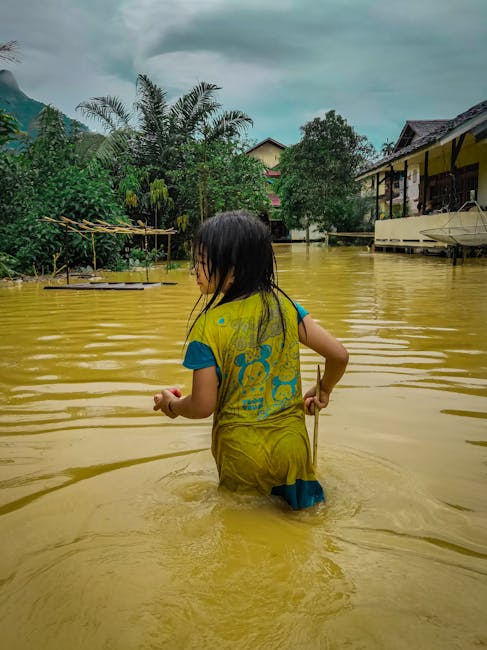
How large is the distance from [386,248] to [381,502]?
2489 cm

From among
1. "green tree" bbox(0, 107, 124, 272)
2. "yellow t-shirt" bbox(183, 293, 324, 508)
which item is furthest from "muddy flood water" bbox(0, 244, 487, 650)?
"green tree" bbox(0, 107, 124, 272)

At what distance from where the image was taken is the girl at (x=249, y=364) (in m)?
1.96

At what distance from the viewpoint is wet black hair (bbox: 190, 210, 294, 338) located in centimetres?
195

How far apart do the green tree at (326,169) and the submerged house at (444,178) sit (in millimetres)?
6699

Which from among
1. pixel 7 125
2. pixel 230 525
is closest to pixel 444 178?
pixel 7 125

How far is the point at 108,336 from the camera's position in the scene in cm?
564

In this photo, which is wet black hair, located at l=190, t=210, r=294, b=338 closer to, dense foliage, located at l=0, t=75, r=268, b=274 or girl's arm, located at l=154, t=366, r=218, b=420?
girl's arm, located at l=154, t=366, r=218, b=420

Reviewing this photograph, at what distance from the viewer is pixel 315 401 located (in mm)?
2246

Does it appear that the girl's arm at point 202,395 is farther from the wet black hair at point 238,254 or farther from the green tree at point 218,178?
the green tree at point 218,178

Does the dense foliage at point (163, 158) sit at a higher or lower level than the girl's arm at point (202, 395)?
higher

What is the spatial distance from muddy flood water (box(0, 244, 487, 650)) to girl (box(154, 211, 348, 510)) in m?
0.15

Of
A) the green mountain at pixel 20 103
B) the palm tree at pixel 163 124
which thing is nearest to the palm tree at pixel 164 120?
the palm tree at pixel 163 124

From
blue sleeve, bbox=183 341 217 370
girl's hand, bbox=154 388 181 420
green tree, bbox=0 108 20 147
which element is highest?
green tree, bbox=0 108 20 147

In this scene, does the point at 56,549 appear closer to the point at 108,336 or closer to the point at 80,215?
the point at 108,336
